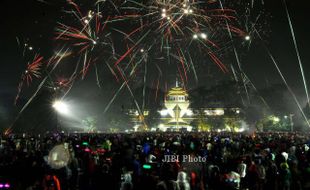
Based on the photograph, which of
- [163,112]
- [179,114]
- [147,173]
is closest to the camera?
[147,173]

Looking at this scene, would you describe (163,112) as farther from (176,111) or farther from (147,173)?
(147,173)

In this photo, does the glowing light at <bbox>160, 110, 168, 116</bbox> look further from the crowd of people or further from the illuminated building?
the crowd of people

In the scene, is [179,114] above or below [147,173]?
above

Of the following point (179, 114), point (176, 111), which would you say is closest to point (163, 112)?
point (176, 111)

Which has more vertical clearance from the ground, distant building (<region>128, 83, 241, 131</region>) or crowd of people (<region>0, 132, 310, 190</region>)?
distant building (<region>128, 83, 241, 131</region>)

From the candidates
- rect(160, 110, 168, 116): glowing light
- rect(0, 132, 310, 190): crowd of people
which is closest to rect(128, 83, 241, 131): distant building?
rect(160, 110, 168, 116): glowing light

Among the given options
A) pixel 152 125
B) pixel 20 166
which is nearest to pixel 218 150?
pixel 20 166

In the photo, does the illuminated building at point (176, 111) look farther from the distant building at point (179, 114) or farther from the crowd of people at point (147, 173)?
the crowd of people at point (147, 173)

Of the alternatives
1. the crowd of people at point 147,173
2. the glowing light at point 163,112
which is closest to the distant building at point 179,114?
the glowing light at point 163,112

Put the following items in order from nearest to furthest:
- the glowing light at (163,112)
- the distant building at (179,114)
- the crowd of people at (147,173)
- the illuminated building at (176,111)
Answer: the crowd of people at (147,173), the distant building at (179,114), the illuminated building at (176,111), the glowing light at (163,112)

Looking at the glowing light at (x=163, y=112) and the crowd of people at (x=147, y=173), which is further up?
the glowing light at (x=163, y=112)

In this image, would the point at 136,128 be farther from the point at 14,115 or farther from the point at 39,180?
the point at 39,180
